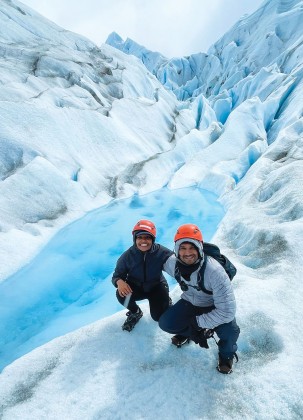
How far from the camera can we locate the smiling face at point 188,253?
2.67 m

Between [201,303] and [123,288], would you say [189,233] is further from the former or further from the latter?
[123,288]

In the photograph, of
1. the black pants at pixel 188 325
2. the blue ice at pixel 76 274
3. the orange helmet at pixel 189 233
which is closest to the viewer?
the orange helmet at pixel 189 233

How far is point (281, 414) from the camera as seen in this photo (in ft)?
8.66

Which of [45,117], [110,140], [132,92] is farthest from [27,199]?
[132,92]

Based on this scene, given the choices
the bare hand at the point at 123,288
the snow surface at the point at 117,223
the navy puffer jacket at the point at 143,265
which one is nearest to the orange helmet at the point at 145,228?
the navy puffer jacket at the point at 143,265

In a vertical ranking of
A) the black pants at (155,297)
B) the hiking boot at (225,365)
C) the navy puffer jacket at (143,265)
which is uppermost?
the hiking boot at (225,365)

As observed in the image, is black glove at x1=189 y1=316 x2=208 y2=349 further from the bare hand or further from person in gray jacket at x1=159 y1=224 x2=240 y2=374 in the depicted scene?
the bare hand

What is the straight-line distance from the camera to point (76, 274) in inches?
306

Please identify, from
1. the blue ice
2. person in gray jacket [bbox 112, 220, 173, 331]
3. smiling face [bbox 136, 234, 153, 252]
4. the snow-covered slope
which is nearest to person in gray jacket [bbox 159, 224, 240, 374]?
person in gray jacket [bbox 112, 220, 173, 331]

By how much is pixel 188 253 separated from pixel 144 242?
2.77 ft

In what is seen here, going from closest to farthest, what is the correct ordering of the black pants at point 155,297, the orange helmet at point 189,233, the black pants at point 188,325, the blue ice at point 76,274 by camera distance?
1. the orange helmet at point 189,233
2. the black pants at point 188,325
3. the black pants at point 155,297
4. the blue ice at point 76,274

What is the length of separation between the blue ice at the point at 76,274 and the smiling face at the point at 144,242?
10.4 feet

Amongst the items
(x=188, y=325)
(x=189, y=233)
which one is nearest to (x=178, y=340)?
(x=188, y=325)

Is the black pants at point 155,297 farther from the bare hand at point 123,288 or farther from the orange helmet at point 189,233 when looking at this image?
the orange helmet at point 189,233
